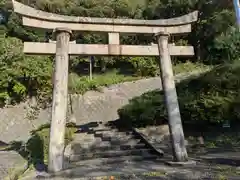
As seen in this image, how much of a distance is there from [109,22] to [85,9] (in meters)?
19.2

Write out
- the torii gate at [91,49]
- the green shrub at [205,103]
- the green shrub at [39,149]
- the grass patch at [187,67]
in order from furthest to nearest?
the grass patch at [187,67] → the green shrub at [205,103] → the green shrub at [39,149] → the torii gate at [91,49]

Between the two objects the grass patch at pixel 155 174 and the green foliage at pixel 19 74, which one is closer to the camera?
the grass patch at pixel 155 174

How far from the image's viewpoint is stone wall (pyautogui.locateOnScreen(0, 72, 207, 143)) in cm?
1797

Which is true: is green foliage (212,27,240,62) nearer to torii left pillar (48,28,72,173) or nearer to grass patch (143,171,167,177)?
torii left pillar (48,28,72,173)

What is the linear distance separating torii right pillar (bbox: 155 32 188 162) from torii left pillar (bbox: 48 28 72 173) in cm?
259

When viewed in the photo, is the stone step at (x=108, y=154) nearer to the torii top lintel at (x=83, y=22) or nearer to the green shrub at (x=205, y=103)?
the green shrub at (x=205, y=103)

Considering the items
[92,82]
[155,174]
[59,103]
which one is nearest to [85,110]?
[92,82]

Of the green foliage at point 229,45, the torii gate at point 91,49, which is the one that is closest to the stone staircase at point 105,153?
the torii gate at point 91,49

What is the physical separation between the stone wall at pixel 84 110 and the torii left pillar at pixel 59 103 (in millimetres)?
9729

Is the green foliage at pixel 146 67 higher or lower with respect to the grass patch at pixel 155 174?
higher

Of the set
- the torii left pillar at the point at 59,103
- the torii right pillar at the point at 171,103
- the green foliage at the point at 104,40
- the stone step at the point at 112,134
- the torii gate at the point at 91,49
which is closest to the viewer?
the torii left pillar at the point at 59,103

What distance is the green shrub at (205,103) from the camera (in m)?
10.2

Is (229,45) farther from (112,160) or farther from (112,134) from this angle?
(112,160)

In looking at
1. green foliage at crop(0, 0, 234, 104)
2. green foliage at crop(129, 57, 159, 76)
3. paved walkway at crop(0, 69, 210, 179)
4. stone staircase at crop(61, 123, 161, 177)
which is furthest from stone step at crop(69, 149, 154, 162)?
green foliage at crop(129, 57, 159, 76)
